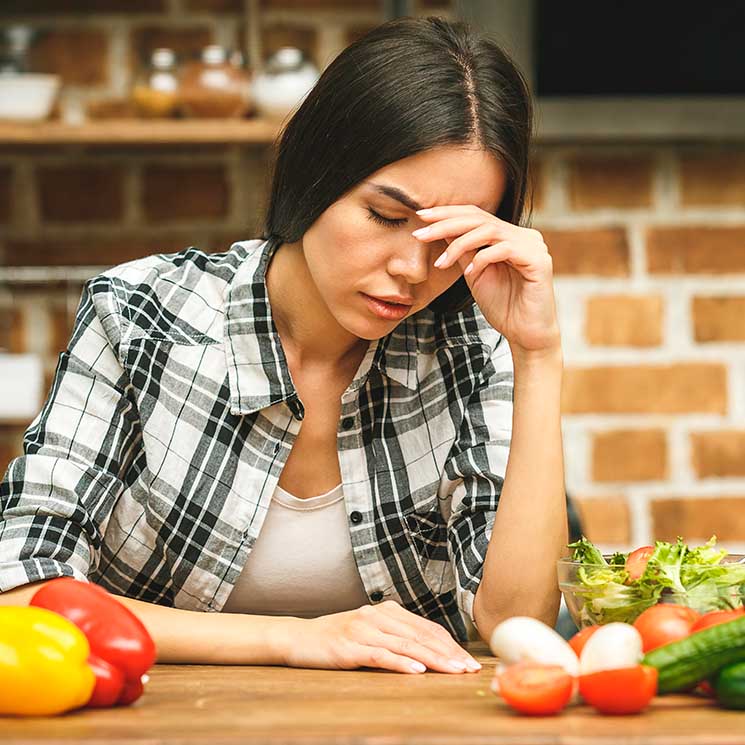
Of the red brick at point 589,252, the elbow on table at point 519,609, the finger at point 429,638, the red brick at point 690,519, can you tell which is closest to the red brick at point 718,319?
A: the red brick at point 589,252

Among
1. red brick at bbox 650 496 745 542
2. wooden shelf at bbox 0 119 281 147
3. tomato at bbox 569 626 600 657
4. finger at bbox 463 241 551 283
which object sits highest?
wooden shelf at bbox 0 119 281 147

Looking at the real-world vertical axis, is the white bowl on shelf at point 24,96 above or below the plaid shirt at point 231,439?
above

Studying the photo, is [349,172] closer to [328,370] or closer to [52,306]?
[328,370]

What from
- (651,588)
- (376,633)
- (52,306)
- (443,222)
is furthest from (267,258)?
(52,306)

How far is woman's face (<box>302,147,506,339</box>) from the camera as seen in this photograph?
1229mm

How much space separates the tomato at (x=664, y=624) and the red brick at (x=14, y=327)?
1.66 metres

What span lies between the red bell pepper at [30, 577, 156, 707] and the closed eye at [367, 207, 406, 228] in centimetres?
51

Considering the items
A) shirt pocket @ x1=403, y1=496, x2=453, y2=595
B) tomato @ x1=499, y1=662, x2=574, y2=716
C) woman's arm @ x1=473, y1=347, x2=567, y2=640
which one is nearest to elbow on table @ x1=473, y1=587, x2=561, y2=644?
woman's arm @ x1=473, y1=347, x2=567, y2=640

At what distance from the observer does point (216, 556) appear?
1.39 meters

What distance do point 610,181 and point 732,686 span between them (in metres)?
1.60

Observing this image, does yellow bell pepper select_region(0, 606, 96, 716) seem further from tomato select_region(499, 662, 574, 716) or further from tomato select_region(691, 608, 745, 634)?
tomato select_region(691, 608, 745, 634)

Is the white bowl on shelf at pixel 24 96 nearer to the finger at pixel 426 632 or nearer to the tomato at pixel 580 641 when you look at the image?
the finger at pixel 426 632

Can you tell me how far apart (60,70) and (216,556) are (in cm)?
131

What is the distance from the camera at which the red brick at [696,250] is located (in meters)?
2.32
